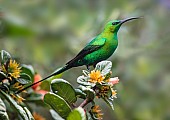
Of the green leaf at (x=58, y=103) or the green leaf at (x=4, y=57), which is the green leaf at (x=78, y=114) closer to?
the green leaf at (x=58, y=103)

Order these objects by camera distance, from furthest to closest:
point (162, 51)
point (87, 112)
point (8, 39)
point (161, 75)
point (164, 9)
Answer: point (164, 9) < point (161, 75) < point (162, 51) < point (8, 39) < point (87, 112)

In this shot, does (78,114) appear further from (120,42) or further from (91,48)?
(120,42)

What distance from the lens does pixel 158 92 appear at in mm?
2482

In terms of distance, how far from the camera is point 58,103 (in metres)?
0.88

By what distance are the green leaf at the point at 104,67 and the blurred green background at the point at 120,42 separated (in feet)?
3.50

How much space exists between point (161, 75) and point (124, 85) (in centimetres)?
33

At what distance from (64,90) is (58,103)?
4 centimetres

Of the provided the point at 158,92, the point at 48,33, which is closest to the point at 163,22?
the point at 158,92

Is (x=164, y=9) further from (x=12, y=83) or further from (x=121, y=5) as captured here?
(x=12, y=83)

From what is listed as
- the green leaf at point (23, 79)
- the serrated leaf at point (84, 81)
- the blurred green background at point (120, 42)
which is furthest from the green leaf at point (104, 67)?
the blurred green background at point (120, 42)

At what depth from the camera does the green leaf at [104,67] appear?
89 cm

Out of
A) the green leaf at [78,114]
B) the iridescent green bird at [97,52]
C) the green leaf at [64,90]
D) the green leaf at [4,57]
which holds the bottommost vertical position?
the green leaf at [78,114]

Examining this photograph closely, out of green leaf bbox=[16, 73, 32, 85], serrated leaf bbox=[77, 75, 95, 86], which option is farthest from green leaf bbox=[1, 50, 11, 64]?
serrated leaf bbox=[77, 75, 95, 86]

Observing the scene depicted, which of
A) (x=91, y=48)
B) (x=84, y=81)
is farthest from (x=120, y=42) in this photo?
(x=84, y=81)
